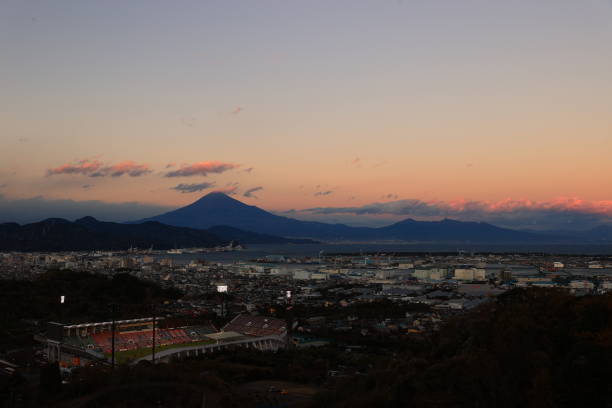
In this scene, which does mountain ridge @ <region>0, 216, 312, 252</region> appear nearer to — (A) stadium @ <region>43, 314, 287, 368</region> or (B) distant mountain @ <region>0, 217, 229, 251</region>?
(B) distant mountain @ <region>0, 217, 229, 251</region>

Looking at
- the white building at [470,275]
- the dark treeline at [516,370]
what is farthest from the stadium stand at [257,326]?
the white building at [470,275]

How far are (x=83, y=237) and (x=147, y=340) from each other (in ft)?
363

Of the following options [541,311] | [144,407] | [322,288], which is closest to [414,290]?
[322,288]

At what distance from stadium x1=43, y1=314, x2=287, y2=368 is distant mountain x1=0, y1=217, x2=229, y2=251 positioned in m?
99.3

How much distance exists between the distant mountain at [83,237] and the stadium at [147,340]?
326ft

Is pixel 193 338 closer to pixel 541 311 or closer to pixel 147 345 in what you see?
pixel 147 345

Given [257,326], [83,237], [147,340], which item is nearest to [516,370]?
[257,326]

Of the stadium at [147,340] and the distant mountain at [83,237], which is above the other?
the distant mountain at [83,237]

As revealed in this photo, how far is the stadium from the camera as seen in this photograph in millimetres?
18781

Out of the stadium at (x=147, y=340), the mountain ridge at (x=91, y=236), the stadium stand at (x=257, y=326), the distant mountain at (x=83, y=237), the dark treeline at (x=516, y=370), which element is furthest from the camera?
the mountain ridge at (x=91, y=236)

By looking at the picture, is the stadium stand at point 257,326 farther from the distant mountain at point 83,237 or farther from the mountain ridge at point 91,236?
the distant mountain at point 83,237

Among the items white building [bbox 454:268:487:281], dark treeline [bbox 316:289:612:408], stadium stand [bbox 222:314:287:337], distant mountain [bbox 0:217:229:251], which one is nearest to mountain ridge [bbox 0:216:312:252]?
distant mountain [bbox 0:217:229:251]

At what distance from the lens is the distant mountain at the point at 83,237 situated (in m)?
116

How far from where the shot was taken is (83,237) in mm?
123375
